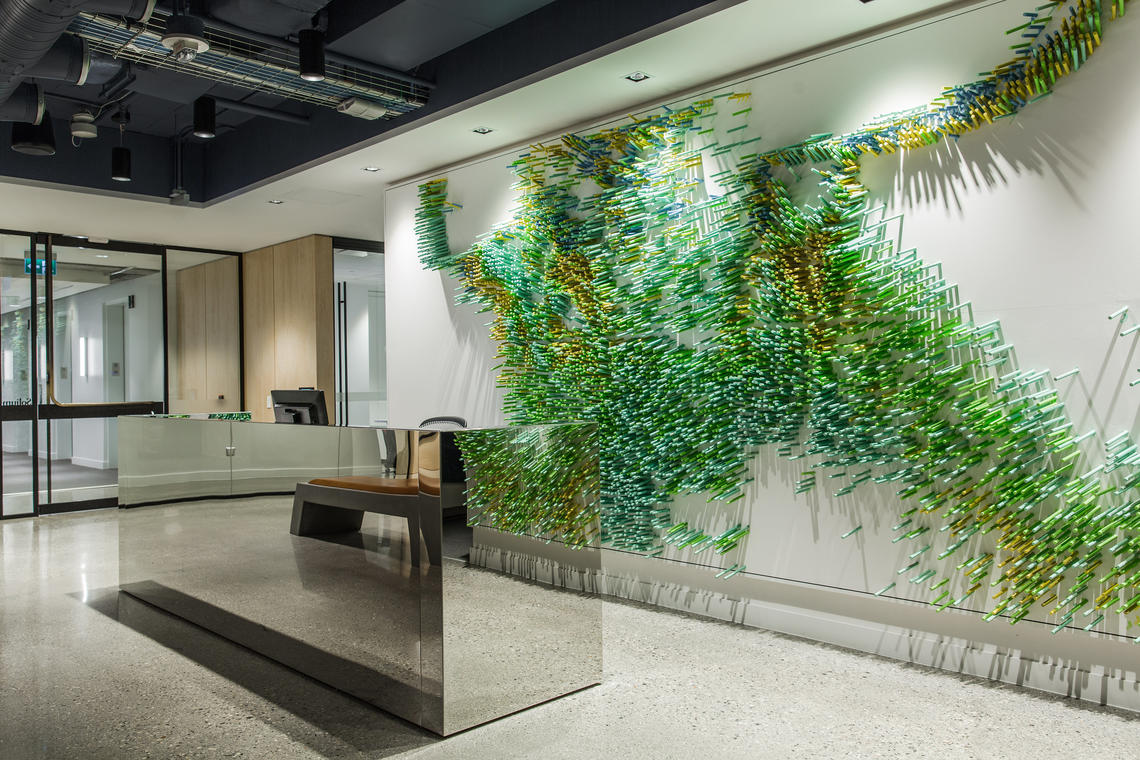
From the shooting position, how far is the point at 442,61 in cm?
489

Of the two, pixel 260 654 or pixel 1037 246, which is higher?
pixel 1037 246

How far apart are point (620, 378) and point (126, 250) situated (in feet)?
21.0

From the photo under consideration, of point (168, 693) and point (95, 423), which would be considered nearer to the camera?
point (168, 693)

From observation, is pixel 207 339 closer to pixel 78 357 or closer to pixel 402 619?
pixel 78 357

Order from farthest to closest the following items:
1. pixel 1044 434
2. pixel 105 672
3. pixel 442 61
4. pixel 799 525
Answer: pixel 442 61
pixel 799 525
pixel 105 672
pixel 1044 434

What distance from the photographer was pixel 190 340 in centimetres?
887

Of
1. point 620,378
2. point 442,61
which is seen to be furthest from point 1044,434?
point 442,61

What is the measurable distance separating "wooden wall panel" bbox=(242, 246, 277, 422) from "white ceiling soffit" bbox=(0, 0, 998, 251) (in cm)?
31

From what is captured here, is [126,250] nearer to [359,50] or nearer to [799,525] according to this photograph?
[359,50]

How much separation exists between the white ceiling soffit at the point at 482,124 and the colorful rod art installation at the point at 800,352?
21 cm

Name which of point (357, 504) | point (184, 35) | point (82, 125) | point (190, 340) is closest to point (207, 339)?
point (190, 340)

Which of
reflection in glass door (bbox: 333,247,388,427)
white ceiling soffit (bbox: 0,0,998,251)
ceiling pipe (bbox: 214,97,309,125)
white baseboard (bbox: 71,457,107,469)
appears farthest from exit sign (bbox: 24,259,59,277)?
ceiling pipe (bbox: 214,97,309,125)

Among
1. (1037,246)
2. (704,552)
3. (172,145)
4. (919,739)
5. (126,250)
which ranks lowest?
(919,739)

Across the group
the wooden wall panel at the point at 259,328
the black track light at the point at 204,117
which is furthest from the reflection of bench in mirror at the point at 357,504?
the wooden wall panel at the point at 259,328
